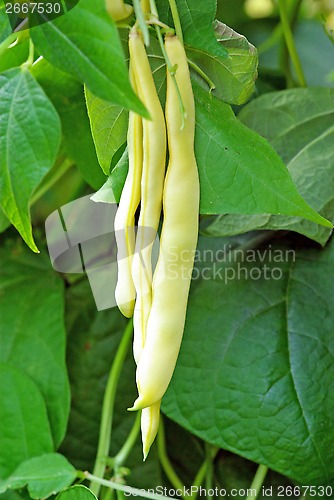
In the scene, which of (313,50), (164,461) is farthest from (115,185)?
(313,50)

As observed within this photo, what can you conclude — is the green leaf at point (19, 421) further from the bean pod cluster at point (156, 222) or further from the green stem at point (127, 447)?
the bean pod cluster at point (156, 222)

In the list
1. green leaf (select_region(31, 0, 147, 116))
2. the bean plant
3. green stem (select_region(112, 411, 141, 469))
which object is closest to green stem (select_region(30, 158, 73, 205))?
the bean plant

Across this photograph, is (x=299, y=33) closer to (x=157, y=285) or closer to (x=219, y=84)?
(x=219, y=84)

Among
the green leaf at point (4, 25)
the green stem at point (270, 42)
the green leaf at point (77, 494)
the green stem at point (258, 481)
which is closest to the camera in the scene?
the green leaf at point (4, 25)

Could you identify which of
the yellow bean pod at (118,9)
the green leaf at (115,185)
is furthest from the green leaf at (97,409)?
the yellow bean pod at (118,9)

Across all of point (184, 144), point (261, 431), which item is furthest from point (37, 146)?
point (261, 431)

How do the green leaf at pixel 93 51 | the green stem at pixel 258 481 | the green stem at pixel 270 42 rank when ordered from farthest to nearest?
the green stem at pixel 270 42 < the green stem at pixel 258 481 < the green leaf at pixel 93 51
